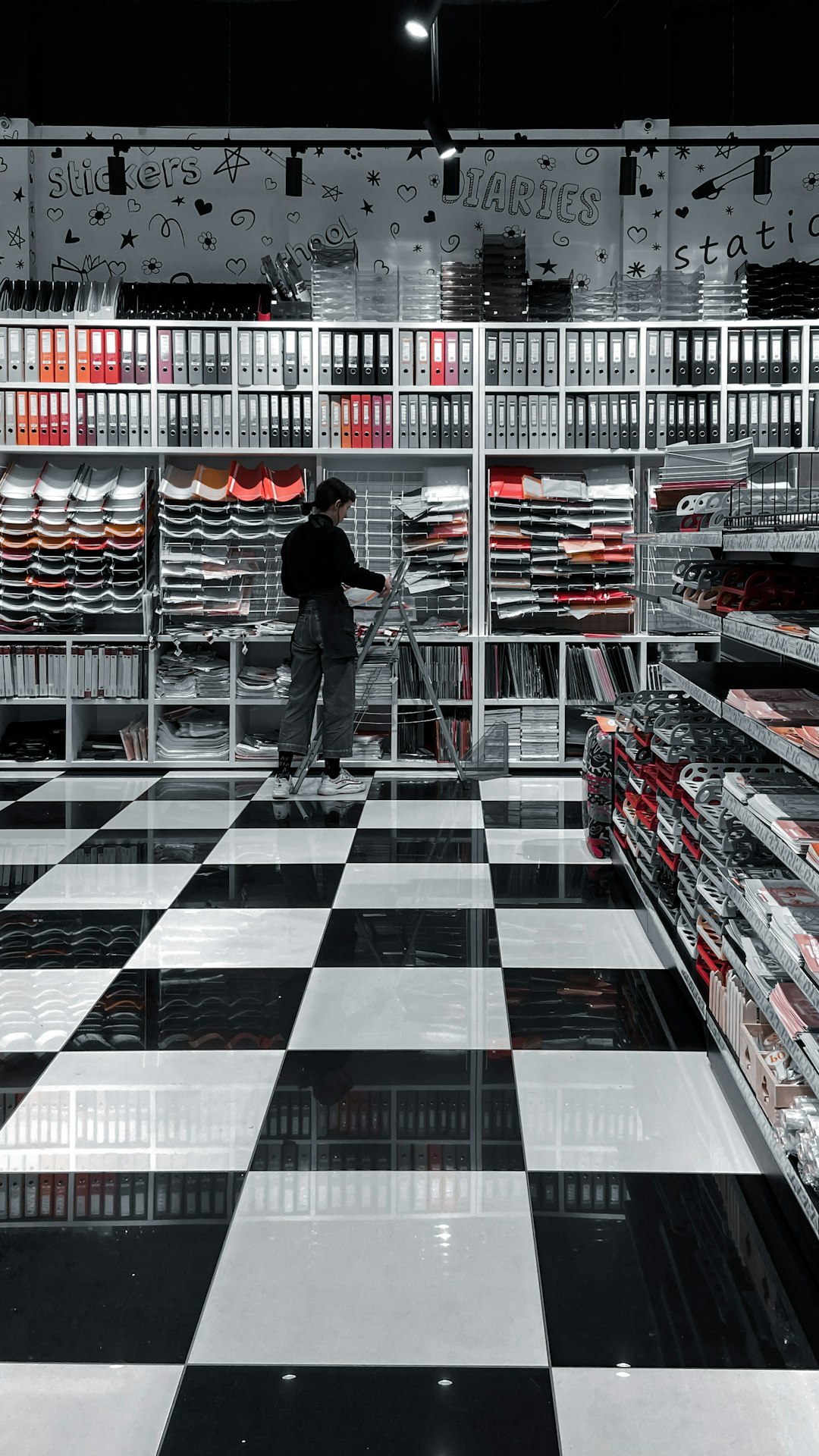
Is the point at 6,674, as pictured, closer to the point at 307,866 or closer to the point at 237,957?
the point at 307,866

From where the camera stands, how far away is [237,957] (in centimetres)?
316

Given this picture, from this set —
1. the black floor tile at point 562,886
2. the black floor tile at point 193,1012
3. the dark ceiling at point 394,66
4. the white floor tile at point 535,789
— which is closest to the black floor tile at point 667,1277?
the black floor tile at point 193,1012

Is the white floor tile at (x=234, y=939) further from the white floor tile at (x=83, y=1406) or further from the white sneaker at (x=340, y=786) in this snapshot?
the white sneaker at (x=340, y=786)

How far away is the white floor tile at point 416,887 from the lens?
144 inches

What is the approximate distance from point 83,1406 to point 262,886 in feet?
7.87

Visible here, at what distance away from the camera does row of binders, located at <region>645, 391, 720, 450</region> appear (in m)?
5.94

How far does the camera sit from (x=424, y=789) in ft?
18.2

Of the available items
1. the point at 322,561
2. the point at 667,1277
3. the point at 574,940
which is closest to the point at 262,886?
the point at 574,940

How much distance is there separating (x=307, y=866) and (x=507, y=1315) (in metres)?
2.52

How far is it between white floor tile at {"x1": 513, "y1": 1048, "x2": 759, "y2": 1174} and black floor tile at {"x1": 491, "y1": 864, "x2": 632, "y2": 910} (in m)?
1.13

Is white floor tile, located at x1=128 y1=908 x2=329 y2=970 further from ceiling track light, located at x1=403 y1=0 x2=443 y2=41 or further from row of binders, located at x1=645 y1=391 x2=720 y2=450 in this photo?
row of binders, located at x1=645 y1=391 x2=720 y2=450

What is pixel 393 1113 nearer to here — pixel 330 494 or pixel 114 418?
pixel 330 494

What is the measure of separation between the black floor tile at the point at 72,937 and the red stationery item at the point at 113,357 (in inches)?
126

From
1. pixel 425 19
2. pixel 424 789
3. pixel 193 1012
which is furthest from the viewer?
pixel 424 789
